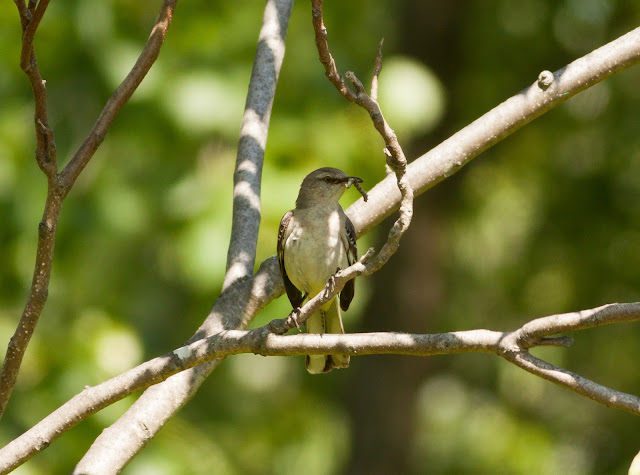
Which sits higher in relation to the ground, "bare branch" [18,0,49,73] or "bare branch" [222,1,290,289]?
"bare branch" [222,1,290,289]

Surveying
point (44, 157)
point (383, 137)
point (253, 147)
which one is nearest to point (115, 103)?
point (44, 157)

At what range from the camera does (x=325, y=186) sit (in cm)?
473

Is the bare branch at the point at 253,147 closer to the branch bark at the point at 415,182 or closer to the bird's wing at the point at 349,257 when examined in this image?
the branch bark at the point at 415,182

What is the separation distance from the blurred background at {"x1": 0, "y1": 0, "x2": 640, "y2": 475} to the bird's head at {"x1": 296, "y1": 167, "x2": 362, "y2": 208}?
100 centimetres

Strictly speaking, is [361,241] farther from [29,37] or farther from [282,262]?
[29,37]

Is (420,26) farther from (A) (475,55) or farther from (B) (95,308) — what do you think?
(B) (95,308)

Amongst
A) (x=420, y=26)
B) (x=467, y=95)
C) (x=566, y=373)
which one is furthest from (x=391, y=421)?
(x=566, y=373)

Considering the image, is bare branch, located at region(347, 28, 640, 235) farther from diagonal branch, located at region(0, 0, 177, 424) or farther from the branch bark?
diagonal branch, located at region(0, 0, 177, 424)

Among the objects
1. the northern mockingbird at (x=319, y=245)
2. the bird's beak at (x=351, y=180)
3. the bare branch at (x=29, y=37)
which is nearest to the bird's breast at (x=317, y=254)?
the northern mockingbird at (x=319, y=245)

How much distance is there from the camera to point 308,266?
14.6ft

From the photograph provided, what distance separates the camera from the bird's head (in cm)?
471

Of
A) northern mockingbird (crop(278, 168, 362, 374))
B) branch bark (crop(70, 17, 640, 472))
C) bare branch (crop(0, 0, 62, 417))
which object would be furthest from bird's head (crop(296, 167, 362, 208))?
bare branch (crop(0, 0, 62, 417))

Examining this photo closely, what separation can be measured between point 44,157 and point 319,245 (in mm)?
2060

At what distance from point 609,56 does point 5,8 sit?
506 cm
